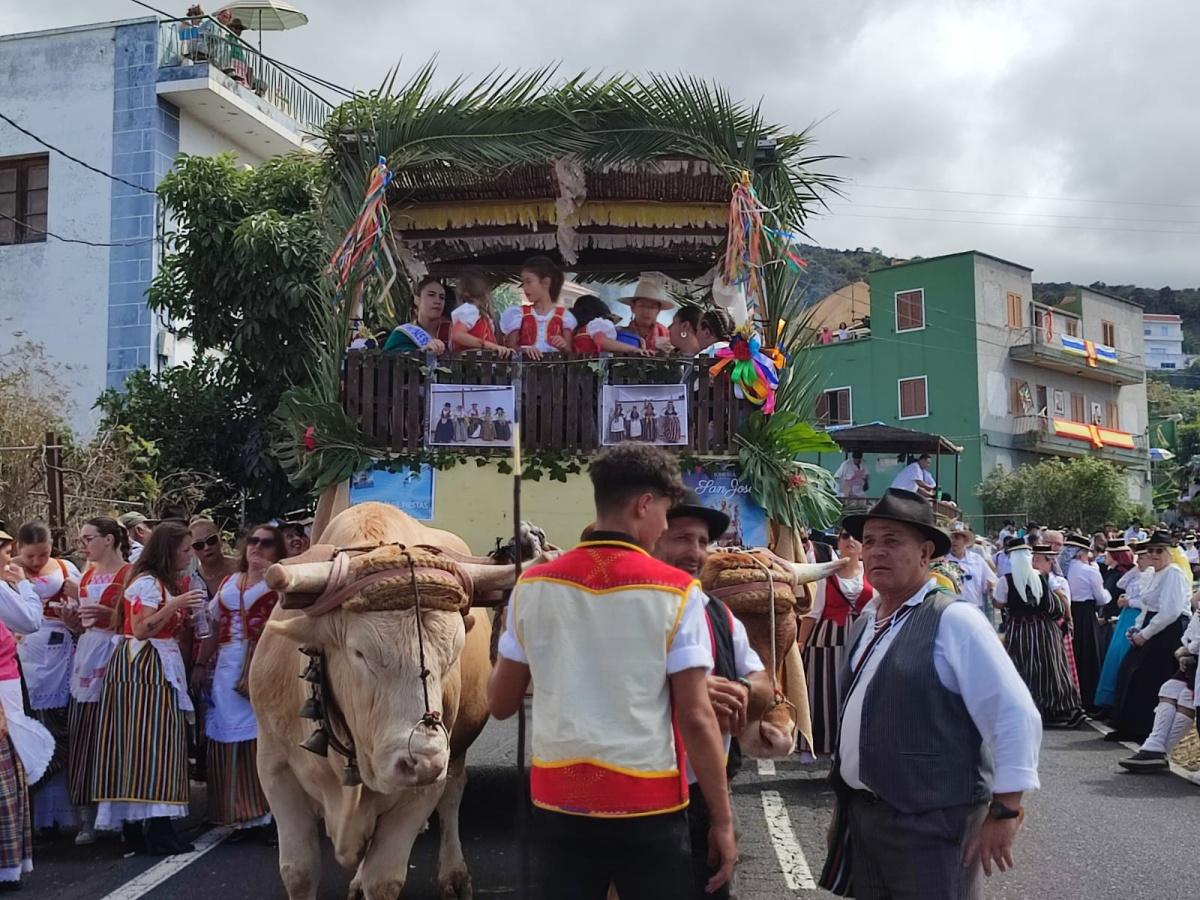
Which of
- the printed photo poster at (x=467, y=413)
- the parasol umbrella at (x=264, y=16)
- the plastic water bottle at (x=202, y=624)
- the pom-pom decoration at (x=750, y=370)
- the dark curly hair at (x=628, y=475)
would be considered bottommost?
the plastic water bottle at (x=202, y=624)

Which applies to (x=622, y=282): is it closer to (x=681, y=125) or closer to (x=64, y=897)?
(x=681, y=125)

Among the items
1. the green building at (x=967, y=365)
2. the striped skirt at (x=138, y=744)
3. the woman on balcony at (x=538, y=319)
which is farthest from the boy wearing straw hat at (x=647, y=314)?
the green building at (x=967, y=365)

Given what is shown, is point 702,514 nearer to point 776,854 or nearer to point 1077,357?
point 776,854

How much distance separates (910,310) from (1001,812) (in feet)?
135

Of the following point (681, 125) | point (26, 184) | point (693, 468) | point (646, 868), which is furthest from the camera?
point (26, 184)

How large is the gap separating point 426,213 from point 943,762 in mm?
6639

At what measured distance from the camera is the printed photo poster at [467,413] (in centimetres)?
727

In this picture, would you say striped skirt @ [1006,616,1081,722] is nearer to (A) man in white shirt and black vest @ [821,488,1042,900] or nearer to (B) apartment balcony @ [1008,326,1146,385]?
(A) man in white shirt and black vest @ [821,488,1042,900]

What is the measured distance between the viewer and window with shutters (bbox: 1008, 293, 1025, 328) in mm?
42812

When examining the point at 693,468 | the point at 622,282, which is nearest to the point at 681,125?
the point at 693,468

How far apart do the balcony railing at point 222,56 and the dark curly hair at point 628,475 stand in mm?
17103

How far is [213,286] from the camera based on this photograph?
14.9 meters

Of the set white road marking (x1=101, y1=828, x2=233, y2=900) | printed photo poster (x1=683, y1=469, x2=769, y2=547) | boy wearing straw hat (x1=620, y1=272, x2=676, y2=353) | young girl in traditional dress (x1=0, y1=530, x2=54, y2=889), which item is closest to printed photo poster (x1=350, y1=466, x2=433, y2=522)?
printed photo poster (x1=683, y1=469, x2=769, y2=547)

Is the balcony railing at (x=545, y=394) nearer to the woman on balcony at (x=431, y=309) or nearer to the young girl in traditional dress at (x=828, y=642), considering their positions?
the woman on balcony at (x=431, y=309)
